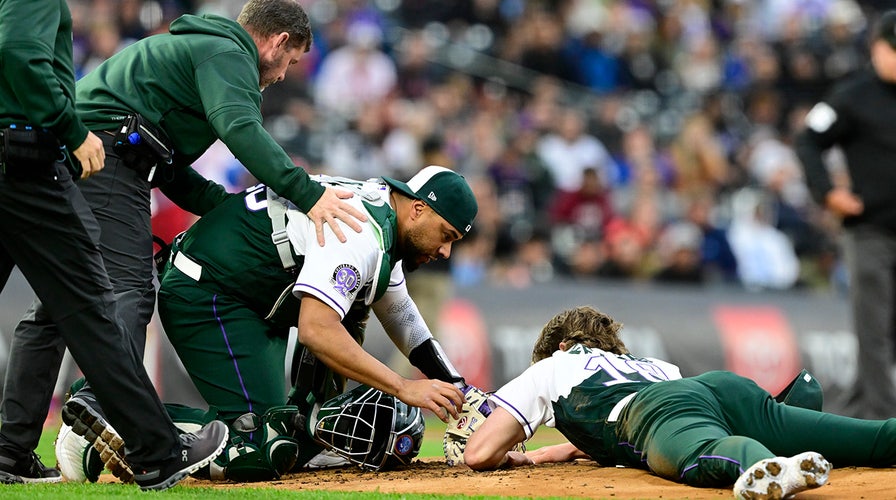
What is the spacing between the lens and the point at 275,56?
677 cm

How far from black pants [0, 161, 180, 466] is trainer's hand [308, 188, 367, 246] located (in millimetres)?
1198

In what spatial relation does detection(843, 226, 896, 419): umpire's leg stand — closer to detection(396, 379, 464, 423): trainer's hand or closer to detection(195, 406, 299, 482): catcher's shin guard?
detection(396, 379, 464, 423): trainer's hand

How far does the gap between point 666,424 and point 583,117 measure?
12560mm

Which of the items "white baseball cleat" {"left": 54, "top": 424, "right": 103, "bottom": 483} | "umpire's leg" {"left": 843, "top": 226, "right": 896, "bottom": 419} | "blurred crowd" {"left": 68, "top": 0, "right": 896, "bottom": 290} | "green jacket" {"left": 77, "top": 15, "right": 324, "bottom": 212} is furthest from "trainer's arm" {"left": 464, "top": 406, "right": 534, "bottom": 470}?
"blurred crowd" {"left": 68, "top": 0, "right": 896, "bottom": 290}

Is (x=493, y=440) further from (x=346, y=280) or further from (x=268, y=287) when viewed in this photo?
(x=268, y=287)

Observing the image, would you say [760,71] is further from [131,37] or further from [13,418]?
[13,418]

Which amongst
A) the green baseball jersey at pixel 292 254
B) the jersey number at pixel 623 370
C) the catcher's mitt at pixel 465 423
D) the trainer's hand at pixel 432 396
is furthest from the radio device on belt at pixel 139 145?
the jersey number at pixel 623 370

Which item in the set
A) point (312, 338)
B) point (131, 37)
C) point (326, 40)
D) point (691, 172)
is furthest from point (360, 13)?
point (312, 338)

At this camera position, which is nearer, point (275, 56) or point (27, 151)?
point (27, 151)

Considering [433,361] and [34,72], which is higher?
[34,72]

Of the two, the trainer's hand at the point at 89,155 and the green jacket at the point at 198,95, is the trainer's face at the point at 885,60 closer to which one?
the green jacket at the point at 198,95

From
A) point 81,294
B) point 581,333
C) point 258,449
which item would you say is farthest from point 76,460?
point 581,333

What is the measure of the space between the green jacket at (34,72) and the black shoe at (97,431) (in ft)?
4.56

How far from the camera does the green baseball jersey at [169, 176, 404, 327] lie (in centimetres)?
591
